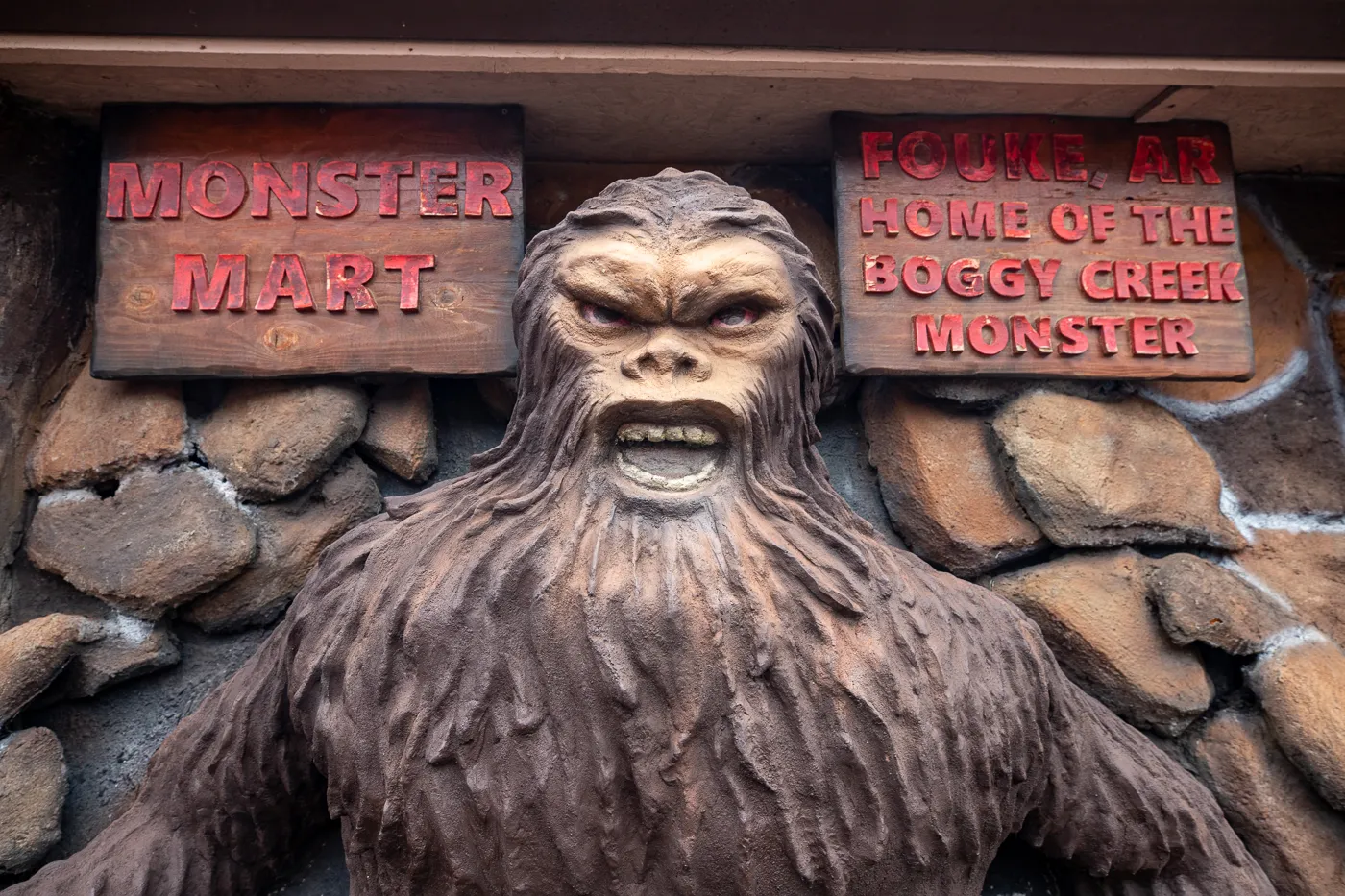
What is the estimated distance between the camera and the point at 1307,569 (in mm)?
1600

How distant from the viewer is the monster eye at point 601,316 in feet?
3.51

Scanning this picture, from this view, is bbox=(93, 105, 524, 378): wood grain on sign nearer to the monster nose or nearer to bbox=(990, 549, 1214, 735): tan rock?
the monster nose

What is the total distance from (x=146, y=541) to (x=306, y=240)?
56 centimetres

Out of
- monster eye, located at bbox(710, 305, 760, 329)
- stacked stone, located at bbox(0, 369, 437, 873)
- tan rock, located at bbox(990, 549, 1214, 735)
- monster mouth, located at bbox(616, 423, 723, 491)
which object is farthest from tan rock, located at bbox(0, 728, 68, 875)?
tan rock, located at bbox(990, 549, 1214, 735)

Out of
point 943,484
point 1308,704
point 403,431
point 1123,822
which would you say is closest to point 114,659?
point 403,431

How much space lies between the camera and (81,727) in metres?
1.43

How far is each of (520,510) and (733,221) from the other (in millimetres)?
445

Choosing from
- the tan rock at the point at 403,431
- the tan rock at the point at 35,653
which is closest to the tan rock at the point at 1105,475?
the tan rock at the point at 403,431

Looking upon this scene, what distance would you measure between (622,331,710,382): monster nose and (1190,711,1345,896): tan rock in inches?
43.2

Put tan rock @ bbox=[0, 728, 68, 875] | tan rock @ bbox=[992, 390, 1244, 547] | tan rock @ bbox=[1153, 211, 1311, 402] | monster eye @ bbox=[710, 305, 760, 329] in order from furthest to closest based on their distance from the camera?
tan rock @ bbox=[1153, 211, 1311, 402], tan rock @ bbox=[992, 390, 1244, 547], tan rock @ bbox=[0, 728, 68, 875], monster eye @ bbox=[710, 305, 760, 329]

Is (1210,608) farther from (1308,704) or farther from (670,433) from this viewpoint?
(670,433)

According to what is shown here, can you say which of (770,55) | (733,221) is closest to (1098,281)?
(770,55)

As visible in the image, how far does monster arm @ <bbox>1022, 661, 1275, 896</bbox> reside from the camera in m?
1.16

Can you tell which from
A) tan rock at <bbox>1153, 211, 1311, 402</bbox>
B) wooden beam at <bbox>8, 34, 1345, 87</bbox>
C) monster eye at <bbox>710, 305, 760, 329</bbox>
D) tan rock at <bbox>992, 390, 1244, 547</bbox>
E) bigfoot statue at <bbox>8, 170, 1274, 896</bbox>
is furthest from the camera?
tan rock at <bbox>1153, 211, 1311, 402</bbox>
